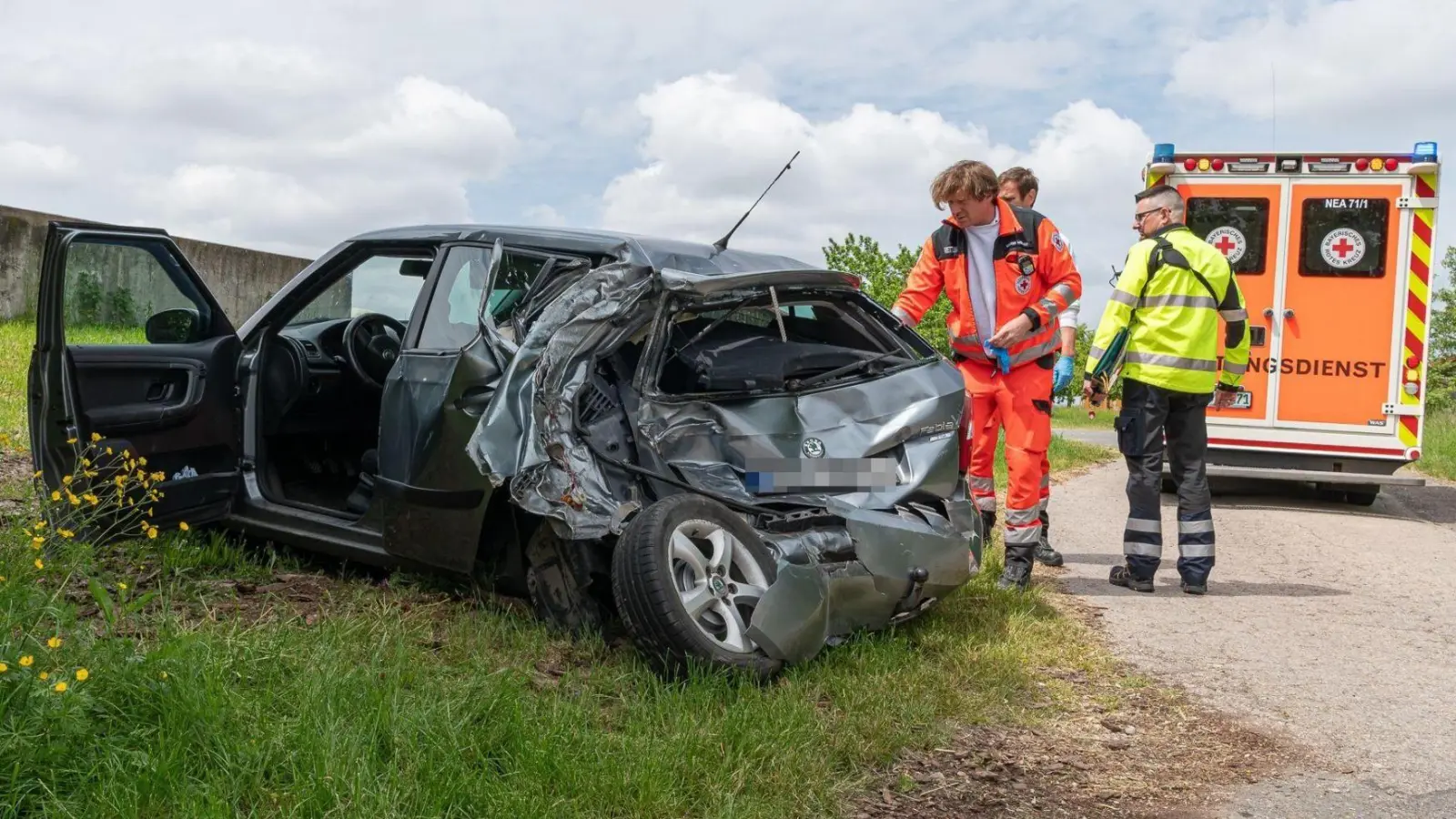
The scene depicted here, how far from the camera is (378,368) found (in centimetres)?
552


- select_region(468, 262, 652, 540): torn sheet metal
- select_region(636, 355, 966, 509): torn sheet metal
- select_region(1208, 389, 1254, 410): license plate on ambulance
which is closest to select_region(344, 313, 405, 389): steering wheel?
select_region(468, 262, 652, 540): torn sheet metal

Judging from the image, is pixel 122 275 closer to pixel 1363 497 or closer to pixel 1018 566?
pixel 1018 566

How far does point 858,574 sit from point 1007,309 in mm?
2119

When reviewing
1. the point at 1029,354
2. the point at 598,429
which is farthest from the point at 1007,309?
the point at 598,429

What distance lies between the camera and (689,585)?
3.90 m

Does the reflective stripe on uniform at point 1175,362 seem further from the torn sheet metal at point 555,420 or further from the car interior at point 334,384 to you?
the car interior at point 334,384

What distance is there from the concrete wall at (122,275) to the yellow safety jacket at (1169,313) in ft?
14.2

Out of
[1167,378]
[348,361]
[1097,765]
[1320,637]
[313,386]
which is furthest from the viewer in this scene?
[1167,378]

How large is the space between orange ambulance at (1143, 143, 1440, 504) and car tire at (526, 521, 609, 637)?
7.08m

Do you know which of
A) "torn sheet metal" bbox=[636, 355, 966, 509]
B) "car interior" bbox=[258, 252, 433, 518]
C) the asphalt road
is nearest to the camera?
the asphalt road

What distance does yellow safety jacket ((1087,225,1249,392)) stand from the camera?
20.0 feet

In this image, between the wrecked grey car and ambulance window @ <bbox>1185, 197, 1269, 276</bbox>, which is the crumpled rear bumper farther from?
ambulance window @ <bbox>1185, 197, 1269, 276</bbox>

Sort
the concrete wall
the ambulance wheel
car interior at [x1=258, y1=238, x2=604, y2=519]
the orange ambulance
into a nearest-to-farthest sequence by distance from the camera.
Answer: car interior at [x1=258, y1=238, x2=604, y2=519] → the concrete wall → the orange ambulance → the ambulance wheel

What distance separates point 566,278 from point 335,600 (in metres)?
1.48
